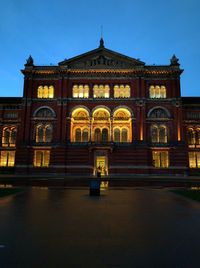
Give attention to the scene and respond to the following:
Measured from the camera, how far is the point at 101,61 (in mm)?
43688

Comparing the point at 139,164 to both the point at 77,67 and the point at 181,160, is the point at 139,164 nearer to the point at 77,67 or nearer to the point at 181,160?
the point at 181,160

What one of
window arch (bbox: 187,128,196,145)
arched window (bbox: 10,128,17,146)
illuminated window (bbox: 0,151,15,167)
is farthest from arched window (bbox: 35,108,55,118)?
window arch (bbox: 187,128,196,145)

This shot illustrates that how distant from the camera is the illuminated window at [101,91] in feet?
141

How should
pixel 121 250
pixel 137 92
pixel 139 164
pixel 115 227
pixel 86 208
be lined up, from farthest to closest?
1. pixel 137 92
2. pixel 139 164
3. pixel 86 208
4. pixel 115 227
5. pixel 121 250

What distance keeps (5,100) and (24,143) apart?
15.4 metres

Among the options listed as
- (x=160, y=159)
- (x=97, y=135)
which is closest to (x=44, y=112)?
(x=97, y=135)

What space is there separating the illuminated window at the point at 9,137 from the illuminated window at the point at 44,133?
7.03m

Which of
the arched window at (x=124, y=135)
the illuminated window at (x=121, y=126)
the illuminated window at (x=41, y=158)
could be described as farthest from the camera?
the arched window at (x=124, y=135)

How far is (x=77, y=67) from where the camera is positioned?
4334 cm

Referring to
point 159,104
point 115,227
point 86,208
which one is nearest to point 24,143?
point 159,104

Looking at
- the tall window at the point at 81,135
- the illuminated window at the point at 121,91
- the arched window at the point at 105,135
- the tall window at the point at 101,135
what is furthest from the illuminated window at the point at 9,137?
the illuminated window at the point at 121,91

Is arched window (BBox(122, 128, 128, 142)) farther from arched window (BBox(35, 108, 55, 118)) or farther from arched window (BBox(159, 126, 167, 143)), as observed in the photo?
arched window (BBox(35, 108, 55, 118))

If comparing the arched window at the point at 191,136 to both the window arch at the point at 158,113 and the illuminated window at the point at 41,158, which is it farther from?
the illuminated window at the point at 41,158

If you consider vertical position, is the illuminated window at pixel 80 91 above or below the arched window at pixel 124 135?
above
